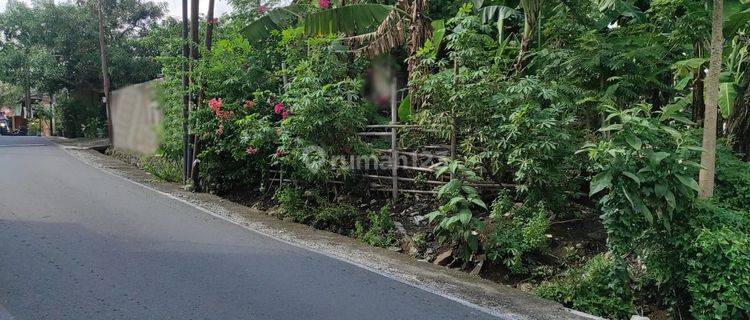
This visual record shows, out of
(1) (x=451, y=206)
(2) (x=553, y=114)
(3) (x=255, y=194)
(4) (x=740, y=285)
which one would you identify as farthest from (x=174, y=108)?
(4) (x=740, y=285)

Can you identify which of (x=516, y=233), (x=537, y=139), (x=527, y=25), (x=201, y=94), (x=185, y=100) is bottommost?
(x=516, y=233)

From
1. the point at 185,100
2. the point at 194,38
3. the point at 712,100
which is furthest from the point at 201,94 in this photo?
the point at 712,100

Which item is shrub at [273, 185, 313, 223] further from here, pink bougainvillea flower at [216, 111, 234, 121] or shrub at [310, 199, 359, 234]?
pink bougainvillea flower at [216, 111, 234, 121]

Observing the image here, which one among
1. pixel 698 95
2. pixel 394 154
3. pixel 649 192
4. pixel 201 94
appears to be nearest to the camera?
pixel 649 192

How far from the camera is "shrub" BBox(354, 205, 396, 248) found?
→ 23.9 feet

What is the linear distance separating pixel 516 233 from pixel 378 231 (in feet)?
7.30

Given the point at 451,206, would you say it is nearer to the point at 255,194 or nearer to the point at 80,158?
the point at 255,194

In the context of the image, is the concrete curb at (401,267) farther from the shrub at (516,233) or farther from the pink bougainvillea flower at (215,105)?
the pink bougainvillea flower at (215,105)

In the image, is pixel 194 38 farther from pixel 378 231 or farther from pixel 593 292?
pixel 593 292

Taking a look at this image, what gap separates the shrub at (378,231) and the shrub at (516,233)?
1.60 meters

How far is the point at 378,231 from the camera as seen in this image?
24.5 feet

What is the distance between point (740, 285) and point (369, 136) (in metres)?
5.90

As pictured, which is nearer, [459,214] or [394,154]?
[459,214]

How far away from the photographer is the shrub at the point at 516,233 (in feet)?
19.1
